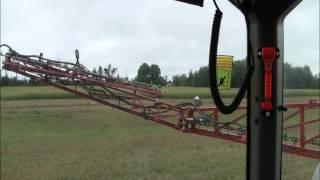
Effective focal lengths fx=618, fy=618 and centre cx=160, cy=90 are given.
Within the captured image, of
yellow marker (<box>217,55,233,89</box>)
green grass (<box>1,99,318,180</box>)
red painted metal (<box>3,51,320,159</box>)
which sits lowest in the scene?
green grass (<box>1,99,318,180</box>)

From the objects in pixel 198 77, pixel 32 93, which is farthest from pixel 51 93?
pixel 198 77

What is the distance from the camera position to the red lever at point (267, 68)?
165 centimetres

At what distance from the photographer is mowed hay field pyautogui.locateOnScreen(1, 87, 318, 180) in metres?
3.70

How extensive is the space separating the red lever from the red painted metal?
0.92 metres

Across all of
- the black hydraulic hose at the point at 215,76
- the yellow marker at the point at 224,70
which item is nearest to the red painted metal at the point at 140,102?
the yellow marker at the point at 224,70

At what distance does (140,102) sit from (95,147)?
888 mm

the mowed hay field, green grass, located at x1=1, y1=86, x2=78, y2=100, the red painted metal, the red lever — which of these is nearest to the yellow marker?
the red lever

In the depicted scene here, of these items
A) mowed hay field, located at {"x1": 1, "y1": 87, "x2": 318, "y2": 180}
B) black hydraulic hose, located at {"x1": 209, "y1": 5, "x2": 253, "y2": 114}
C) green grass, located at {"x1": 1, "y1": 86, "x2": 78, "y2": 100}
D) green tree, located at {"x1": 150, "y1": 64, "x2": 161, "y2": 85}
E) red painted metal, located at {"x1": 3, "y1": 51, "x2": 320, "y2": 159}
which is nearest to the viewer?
black hydraulic hose, located at {"x1": 209, "y1": 5, "x2": 253, "y2": 114}

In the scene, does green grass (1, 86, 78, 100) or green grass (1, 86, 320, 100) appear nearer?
green grass (1, 86, 320, 100)

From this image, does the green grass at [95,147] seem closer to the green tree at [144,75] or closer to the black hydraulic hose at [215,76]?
the green tree at [144,75]

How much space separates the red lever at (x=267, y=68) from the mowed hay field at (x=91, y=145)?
1576 mm

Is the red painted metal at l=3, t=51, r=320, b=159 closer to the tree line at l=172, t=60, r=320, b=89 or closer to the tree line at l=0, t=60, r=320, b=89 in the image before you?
the tree line at l=0, t=60, r=320, b=89

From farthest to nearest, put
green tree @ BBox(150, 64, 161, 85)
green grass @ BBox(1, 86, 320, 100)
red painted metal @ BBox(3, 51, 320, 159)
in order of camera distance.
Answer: red painted metal @ BBox(3, 51, 320, 159)
green tree @ BBox(150, 64, 161, 85)
green grass @ BBox(1, 86, 320, 100)

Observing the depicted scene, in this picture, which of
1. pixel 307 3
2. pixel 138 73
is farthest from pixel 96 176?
pixel 307 3
